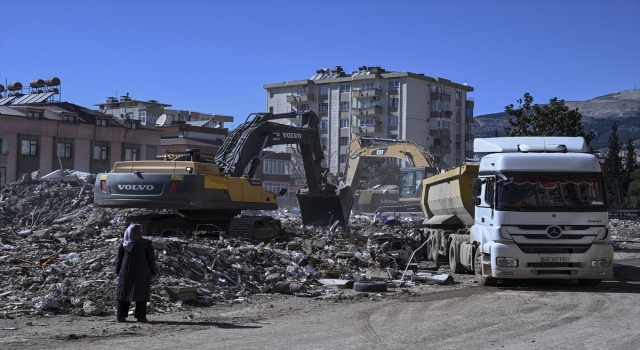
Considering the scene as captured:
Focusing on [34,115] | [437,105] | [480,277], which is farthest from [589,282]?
[437,105]

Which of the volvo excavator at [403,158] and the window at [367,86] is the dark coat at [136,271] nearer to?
the volvo excavator at [403,158]

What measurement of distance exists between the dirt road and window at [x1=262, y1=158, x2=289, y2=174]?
6273 cm

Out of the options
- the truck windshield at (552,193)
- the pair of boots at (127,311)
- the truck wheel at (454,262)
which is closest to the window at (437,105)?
the truck wheel at (454,262)

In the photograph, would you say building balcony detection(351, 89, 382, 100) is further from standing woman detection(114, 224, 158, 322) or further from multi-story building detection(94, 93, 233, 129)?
standing woman detection(114, 224, 158, 322)

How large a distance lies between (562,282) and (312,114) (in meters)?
11.5

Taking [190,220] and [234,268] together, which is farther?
[190,220]

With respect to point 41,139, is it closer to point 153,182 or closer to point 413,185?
point 413,185

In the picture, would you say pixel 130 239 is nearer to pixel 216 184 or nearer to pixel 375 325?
pixel 375 325

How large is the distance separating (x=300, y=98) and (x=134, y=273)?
8750 cm

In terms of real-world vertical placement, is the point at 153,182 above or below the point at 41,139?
below

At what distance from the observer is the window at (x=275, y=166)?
77.5 meters

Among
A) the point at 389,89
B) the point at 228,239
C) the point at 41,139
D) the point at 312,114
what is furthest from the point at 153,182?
the point at 389,89

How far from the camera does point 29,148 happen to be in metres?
58.3

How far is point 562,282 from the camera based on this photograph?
17.6 meters
